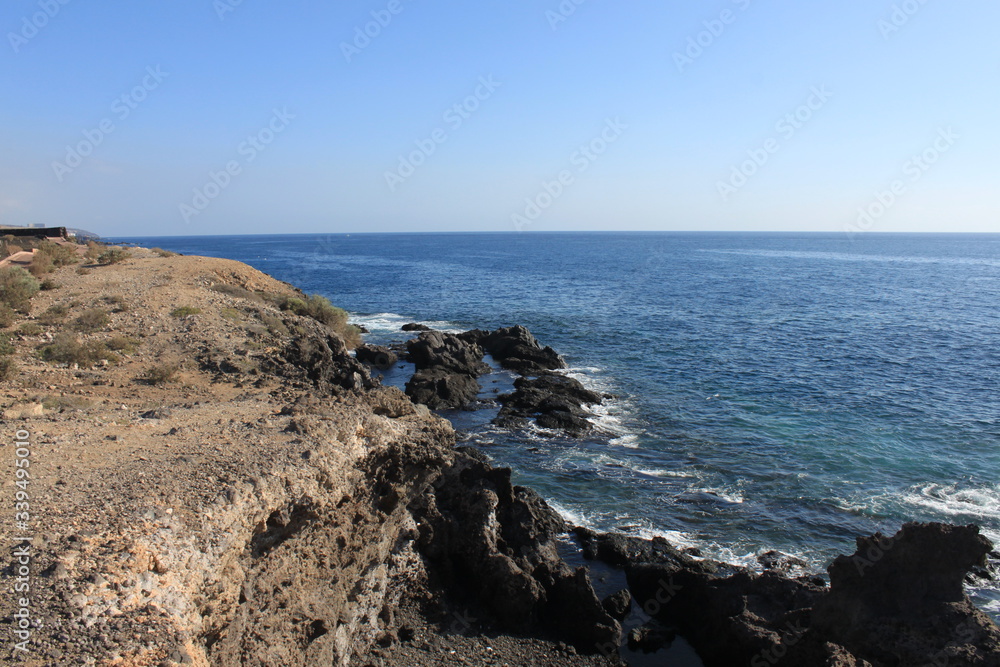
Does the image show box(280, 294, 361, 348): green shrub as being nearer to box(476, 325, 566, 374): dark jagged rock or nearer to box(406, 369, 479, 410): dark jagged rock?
box(406, 369, 479, 410): dark jagged rock

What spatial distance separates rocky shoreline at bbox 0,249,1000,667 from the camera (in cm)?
853

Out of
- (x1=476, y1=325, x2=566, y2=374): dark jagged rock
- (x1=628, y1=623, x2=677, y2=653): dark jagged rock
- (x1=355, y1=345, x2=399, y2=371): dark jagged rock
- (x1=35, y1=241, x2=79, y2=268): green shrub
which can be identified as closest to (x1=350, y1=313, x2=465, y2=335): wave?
(x1=476, y1=325, x2=566, y2=374): dark jagged rock

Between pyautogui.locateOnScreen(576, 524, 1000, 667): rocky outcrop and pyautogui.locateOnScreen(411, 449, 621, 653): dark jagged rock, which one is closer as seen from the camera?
pyautogui.locateOnScreen(576, 524, 1000, 667): rocky outcrop

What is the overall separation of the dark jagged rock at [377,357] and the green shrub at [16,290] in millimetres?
18492

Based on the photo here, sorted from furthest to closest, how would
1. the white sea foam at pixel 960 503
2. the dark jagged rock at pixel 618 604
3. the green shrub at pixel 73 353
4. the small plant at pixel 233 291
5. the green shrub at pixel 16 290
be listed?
the small plant at pixel 233 291 < the green shrub at pixel 16 290 < the white sea foam at pixel 960 503 < the green shrub at pixel 73 353 < the dark jagged rock at pixel 618 604

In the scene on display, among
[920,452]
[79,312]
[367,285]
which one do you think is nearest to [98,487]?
[79,312]

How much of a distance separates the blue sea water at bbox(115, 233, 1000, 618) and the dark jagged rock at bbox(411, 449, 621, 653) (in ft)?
14.8

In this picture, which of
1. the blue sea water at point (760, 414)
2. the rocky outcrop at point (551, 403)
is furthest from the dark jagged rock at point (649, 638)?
the rocky outcrop at point (551, 403)

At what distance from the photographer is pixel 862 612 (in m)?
12.6

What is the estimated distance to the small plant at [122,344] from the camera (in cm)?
2136

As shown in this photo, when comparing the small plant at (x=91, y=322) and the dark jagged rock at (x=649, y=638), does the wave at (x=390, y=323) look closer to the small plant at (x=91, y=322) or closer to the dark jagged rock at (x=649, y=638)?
the small plant at (x=91, y=322)

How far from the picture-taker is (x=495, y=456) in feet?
83.4

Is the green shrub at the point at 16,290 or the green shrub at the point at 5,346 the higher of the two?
the green shrub at the point at 16,290

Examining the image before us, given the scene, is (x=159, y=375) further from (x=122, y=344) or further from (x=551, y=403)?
(x=551, y=403)
